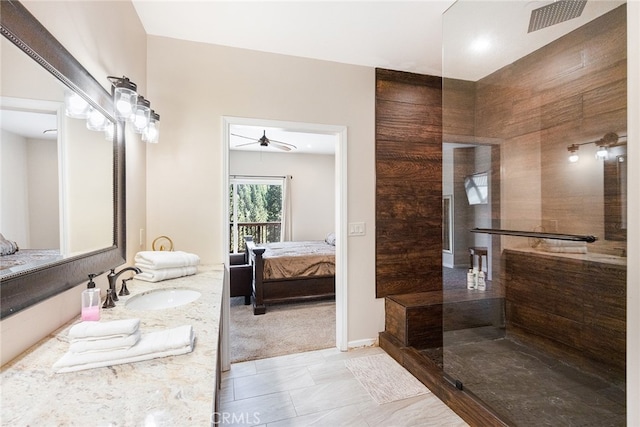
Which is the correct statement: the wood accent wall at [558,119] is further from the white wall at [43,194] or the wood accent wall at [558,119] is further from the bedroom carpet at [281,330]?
the white wall at [43,194]

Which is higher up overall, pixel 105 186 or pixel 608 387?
pixel 105 186

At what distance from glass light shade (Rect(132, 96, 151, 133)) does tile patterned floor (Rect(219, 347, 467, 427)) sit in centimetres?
191

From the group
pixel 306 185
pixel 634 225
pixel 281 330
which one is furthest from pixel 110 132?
pixel 306 185

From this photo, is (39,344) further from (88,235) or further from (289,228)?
(289,228)

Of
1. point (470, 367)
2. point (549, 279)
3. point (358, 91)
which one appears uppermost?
point (358, 91)

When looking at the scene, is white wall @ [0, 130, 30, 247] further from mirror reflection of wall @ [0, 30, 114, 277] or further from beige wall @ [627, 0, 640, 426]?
beige wall @ [627, 0, 640, 426]

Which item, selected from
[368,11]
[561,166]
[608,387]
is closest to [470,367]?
[608,387]

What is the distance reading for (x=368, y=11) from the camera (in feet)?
6.39

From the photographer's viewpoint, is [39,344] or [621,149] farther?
[621,149]

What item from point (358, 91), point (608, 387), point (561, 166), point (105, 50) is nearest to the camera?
point (105, 50)

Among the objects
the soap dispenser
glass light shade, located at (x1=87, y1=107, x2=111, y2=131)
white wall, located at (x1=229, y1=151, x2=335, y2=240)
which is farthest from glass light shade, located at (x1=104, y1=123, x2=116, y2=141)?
white wall, located at (x1=229, y1=151, x2=335, y2=240)

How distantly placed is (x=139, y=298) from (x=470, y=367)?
230cm

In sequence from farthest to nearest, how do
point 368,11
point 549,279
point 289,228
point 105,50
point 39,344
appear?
point 289,228 → point 549,279 → point 368,11 → point 105,50 → point 39,344

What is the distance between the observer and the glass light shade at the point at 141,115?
1.67 meters
